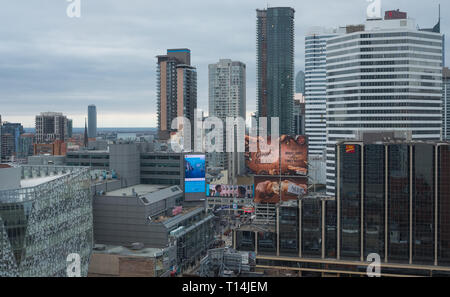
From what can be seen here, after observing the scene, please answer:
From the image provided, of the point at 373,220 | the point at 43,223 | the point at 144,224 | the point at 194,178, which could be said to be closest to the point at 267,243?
the point at 373,220

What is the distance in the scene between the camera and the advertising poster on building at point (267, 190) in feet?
313

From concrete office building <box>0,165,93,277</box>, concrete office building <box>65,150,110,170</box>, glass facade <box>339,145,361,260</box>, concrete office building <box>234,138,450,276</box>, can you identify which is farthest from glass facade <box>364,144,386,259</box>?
concrete office building <box>65,150,110,170</box>

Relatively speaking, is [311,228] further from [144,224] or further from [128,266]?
[128,266]

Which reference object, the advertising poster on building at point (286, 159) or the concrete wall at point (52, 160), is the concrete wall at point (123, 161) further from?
the advertising poster on building at point (286, 159)

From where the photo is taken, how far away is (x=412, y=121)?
9081 cm

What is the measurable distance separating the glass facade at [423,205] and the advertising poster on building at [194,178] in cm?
3593

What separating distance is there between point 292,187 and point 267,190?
559 centimetres

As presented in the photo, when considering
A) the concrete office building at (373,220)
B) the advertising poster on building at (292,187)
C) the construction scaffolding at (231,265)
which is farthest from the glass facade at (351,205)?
the advertising poster on building at (292,187)

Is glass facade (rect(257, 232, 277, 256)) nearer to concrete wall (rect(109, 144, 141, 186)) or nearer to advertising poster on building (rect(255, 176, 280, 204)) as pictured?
concrete wall (rect(109, 144, 141, 186))

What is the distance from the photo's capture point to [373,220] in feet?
176

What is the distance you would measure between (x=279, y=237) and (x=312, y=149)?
346 ft

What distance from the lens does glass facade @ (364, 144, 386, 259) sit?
53.2 meters
